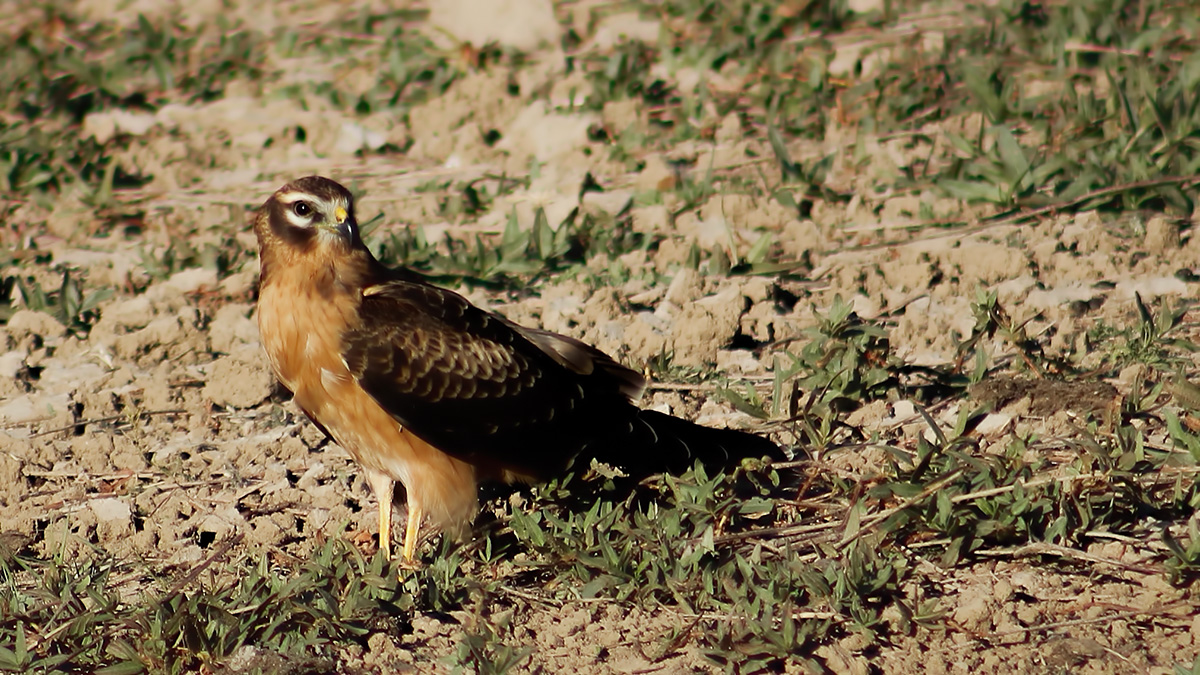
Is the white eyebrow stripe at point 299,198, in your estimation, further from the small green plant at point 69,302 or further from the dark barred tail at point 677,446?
the small green plant at point 69,302

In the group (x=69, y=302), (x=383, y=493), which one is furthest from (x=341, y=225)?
(x=69, y=302)

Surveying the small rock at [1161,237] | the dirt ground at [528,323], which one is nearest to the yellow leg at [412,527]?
the dirt ground at [528,323]

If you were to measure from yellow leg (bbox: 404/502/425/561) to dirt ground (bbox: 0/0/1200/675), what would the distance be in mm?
348

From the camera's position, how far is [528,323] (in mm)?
6750

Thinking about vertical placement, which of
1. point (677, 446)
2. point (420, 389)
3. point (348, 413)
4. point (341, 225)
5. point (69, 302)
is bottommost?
point (69, 302)

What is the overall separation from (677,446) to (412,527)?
1.01 metres

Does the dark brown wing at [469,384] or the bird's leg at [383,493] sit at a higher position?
the dark brown wing at [469,384]

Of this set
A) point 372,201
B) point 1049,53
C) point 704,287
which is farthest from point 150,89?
Result: point 1049,53

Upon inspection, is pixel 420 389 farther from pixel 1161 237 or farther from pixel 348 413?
pixel 1161 237

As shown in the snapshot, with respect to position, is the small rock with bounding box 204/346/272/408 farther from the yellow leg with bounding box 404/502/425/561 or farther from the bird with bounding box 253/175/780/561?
the yellow leg with bounding box 404/502/425/561

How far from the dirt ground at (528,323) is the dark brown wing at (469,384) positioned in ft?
2.09

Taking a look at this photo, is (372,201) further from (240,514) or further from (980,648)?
(980,648)

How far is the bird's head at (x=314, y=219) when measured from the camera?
5371mm

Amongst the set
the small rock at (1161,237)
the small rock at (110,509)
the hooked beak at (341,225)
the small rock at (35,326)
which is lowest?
the small rock at (110,509)
